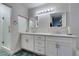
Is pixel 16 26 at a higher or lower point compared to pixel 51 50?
higher

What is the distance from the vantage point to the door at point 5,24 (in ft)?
4.06

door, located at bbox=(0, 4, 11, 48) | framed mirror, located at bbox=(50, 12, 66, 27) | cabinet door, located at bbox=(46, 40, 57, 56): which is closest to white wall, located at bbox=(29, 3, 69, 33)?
framed mirror, located at bbox=(50, 12, 66, 27)

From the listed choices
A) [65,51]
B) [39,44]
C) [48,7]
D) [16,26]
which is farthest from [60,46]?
[16,26]

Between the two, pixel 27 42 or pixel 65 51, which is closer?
pixel 65 51

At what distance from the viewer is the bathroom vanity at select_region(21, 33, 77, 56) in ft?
3.85

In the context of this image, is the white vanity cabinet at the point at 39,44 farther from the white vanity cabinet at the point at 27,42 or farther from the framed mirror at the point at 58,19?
the framed mirror at the point at 58,19

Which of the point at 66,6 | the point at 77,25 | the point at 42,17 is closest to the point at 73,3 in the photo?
the point at 66,6

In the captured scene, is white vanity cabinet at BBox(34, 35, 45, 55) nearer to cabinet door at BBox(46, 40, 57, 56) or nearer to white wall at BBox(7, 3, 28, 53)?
cabinet door at BBox(46, 40, 57, 56)

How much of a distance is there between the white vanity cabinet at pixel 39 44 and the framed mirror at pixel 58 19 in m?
0.22

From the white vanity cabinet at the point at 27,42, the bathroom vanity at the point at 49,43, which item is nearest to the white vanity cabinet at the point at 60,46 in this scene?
the bathroom vanity at the point at 49,43

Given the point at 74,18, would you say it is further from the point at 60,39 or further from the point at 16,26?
the point at 16,26

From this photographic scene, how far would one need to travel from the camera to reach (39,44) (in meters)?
1.27

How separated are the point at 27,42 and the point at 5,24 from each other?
0.38 m

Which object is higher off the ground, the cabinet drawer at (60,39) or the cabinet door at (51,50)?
the cabinet drawer at (60,39)
